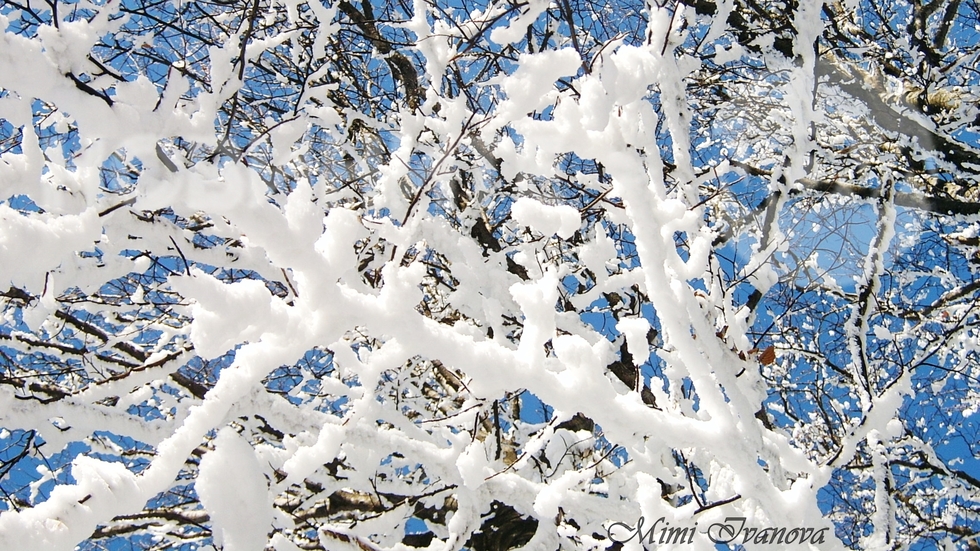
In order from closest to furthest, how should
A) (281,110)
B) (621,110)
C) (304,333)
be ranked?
(304,333)
(621,110)
(281,110)

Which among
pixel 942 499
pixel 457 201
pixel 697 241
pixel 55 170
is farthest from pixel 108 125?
pixel 942 499

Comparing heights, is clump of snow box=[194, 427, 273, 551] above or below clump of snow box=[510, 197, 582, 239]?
below

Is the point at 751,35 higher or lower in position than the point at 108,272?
higher

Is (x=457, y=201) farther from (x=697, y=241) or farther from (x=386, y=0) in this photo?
(x=697, y=241)

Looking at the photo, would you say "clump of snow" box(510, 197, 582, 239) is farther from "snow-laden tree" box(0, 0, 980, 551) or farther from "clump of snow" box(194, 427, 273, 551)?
"clump of snow" box(194, 427, 273, 551)

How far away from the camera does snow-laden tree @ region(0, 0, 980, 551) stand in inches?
40.8

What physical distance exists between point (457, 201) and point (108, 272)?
265cm

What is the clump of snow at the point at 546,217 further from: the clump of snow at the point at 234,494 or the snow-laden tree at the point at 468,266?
the clump of snow at the point at 234,494

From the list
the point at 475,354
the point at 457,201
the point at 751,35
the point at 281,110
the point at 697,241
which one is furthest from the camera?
the point at 457,201

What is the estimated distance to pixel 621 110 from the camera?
1.35 m

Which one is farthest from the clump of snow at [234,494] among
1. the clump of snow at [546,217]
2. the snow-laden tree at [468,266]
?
the clump of snow at [546,217]

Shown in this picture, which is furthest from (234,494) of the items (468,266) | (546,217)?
(468,266)

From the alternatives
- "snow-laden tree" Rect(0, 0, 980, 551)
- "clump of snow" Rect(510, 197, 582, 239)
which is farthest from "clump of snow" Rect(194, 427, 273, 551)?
"clump of snow" Rect(510, 197, 582, 239)

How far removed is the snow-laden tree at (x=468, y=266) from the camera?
1.04 metres
